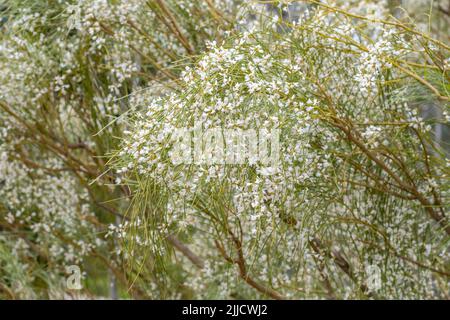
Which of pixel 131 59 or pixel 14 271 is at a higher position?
pixel 131 59

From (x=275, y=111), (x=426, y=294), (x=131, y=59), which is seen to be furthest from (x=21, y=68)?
(x=426, y=294)

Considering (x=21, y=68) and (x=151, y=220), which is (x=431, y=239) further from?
(x=21, y=68)

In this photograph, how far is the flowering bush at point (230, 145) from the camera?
4.98 feet

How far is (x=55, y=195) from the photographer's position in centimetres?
290

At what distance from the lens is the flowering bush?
152 centimetres

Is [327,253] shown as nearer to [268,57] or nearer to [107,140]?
[268,57]

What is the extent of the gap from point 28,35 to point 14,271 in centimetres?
92

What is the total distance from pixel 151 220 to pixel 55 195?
4.65 feet

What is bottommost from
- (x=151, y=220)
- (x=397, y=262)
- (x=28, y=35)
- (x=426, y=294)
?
(x=426, y=294)

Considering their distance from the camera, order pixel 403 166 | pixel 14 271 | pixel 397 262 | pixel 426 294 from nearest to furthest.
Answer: pixel 403 166 < pixel 397 262 < pixel 426 294 < pixel 14 271

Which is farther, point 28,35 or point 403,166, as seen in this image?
point 28,35

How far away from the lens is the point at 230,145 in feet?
4.94

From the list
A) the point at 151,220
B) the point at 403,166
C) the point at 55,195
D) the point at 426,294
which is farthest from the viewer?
the point at 55,195

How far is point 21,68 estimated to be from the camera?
2.42m
